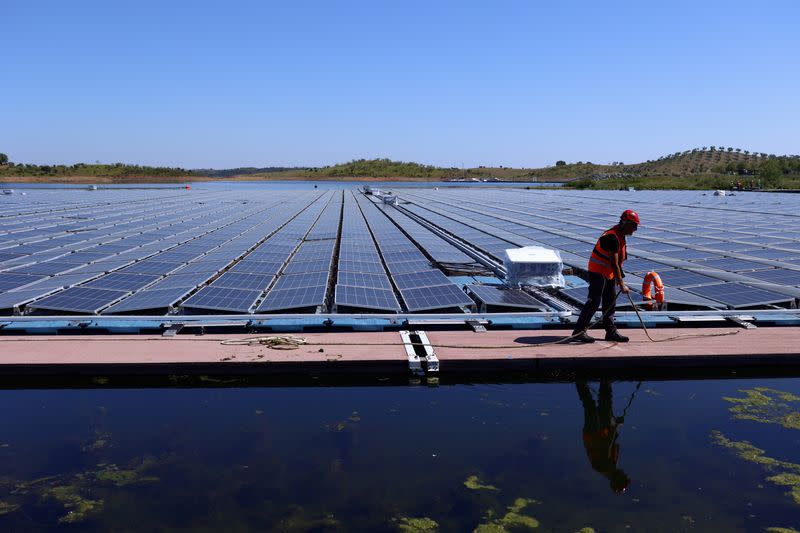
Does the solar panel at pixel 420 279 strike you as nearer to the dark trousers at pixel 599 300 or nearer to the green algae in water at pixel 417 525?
the dark trousers at pixel 599 300

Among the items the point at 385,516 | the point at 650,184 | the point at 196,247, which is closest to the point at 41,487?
the point at 385,516

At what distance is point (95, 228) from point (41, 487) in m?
25.3

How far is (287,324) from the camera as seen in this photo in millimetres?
10883

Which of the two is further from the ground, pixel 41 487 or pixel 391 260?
pixel 391 260

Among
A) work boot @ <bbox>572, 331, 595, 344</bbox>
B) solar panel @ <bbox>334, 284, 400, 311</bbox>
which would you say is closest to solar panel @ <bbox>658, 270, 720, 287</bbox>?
work boot @ <bbox>572, 331, 595, 344</bbox>

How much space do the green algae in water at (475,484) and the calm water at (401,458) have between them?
0.02 meters

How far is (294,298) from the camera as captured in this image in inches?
479

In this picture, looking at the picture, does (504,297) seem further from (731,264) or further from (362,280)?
(731,264)

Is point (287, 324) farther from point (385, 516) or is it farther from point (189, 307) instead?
point (385, 516)

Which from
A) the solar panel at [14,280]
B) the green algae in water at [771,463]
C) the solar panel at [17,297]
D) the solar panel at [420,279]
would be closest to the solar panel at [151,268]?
the solar panel at [14,280]

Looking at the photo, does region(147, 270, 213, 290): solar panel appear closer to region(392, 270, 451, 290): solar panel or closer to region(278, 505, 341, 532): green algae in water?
region(392, 270, 451, 290): solar panel

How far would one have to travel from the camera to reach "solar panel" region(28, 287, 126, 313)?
11.5 meters

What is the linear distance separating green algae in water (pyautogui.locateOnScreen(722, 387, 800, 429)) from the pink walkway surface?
0.89 meters

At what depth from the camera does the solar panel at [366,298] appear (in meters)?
11.6
